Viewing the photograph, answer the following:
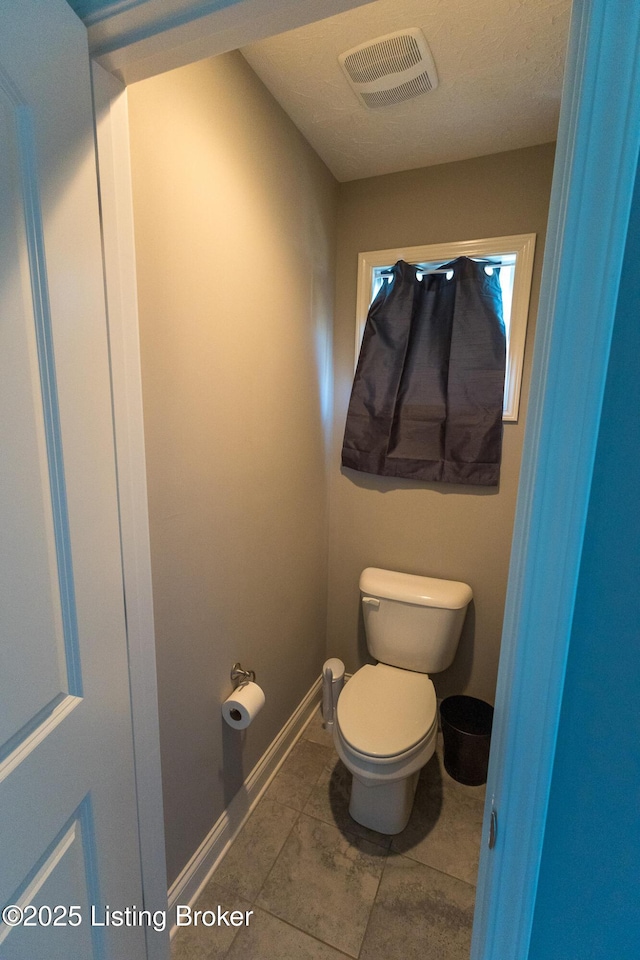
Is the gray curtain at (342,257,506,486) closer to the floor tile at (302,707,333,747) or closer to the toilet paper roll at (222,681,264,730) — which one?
the toilet paper roll at (222,681,264,730)

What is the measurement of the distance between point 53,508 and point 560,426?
0.70m

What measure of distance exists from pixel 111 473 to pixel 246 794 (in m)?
1.39

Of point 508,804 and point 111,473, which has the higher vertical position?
point 111,473

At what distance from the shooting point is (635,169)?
1.43ft

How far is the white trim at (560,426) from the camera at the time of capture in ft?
1.42

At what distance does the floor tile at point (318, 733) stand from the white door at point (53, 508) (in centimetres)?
124

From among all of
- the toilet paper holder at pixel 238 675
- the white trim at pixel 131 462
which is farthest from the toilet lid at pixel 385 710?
the white trim at pixel 131 462

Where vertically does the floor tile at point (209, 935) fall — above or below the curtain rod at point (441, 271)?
below

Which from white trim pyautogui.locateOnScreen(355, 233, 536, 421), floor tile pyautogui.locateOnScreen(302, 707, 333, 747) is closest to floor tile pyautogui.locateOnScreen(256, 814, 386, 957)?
floor tile pyautogui.locateOnScreen(302, 707, 333, 747)

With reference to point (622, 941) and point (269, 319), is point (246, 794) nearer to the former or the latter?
point (622, 941)

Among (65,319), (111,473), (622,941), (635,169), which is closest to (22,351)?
(65,319)

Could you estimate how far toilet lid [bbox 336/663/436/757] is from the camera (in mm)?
1436

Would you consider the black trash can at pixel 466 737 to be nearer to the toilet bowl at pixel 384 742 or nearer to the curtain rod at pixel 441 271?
the toilet bowl at pixel 384 742

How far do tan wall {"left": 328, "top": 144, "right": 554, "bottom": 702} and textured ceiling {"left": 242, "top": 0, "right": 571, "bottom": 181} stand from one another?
3.6 inches
